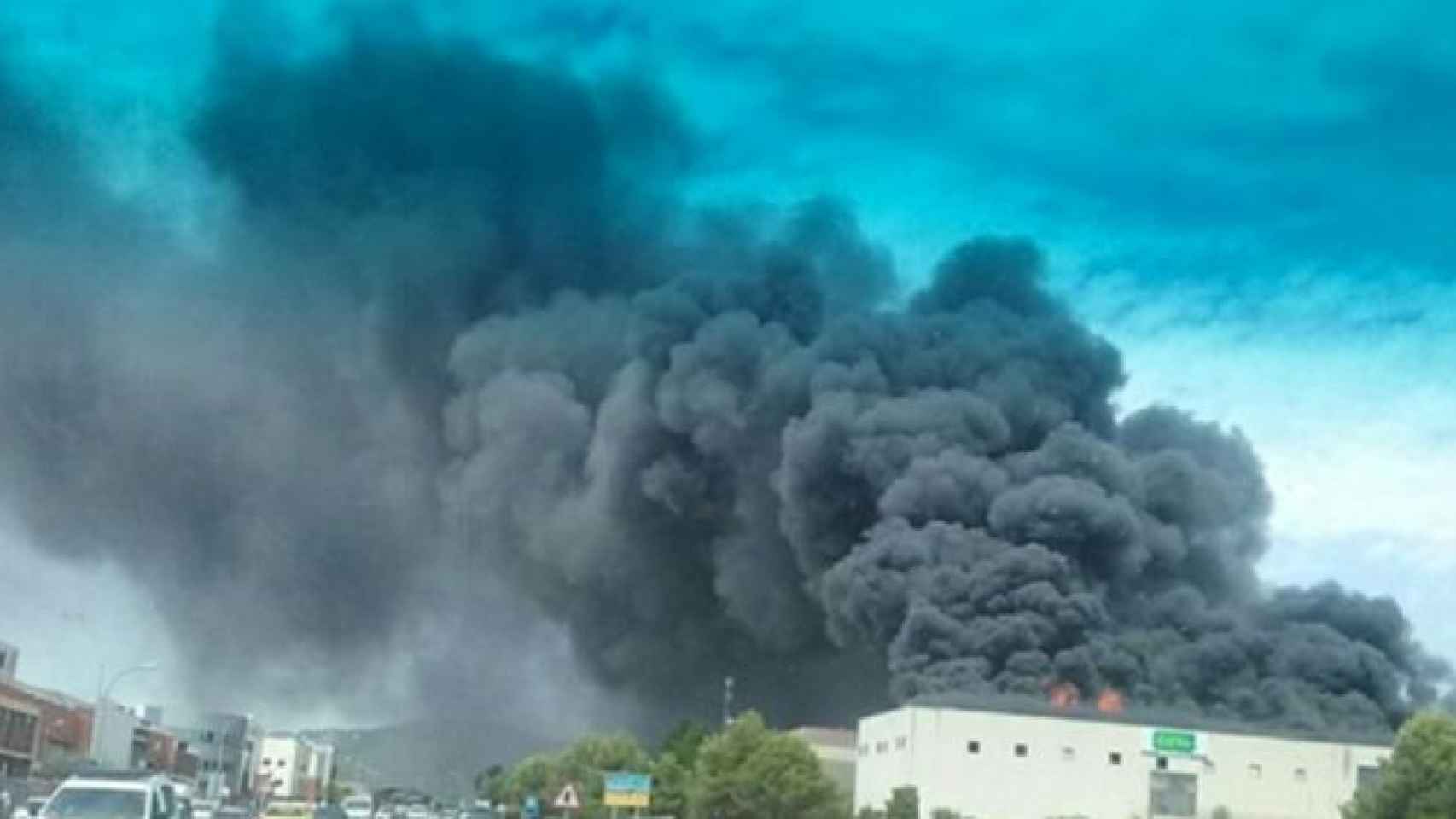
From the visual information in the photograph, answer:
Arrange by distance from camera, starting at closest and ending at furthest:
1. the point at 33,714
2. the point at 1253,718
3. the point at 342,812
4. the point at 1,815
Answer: the point at 1,815
the point at 342,812
the point at 1253,718
the point at 33,714

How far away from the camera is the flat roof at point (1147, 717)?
92.2 m

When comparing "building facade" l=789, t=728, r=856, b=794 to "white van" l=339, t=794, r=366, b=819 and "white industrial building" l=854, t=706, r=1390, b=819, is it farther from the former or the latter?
"white van" l=339, t=794, r=366, b=819

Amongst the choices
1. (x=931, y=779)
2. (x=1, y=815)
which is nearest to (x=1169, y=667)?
(x=931, y=779)

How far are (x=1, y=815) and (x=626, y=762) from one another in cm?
7616

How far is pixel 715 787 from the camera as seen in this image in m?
93.0

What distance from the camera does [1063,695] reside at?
94562 mm

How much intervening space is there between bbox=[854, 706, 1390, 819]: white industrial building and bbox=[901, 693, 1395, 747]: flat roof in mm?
120

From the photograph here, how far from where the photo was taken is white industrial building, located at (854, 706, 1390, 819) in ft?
307

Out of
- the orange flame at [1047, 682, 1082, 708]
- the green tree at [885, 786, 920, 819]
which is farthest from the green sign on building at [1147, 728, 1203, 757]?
the green tree at [885, 786, 920, 819]

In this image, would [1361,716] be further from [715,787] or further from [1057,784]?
[715,787]

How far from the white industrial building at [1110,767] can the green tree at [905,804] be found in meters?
0.99

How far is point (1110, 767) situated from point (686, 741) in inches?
1372

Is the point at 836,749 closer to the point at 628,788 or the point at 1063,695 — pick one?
the point at 1063,695

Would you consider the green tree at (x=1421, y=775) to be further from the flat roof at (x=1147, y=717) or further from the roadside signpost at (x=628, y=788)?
the roadside signpost at (x=628, y=788)
